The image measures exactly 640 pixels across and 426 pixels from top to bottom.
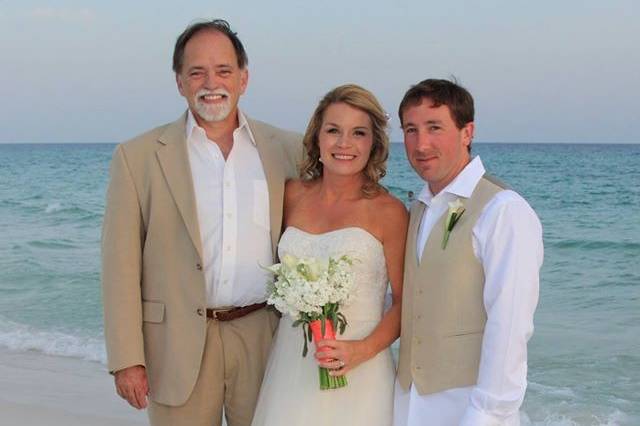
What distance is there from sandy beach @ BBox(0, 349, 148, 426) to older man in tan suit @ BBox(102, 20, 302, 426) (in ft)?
10.3

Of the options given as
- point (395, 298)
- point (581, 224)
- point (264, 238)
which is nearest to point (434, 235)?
point (395, 298)

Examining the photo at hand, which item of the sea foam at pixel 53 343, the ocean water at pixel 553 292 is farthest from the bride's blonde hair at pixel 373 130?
→ the sea foam at pixel 53 343

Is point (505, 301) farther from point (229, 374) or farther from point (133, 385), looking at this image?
point (133, 385)

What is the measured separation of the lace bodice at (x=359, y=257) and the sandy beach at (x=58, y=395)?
3695 millimetres

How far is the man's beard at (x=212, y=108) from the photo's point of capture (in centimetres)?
428

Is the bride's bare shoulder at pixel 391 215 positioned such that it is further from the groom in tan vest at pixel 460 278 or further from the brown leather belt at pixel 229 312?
the brown leather belt at pixel 229 312

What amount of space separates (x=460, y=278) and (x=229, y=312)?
4.43 feet

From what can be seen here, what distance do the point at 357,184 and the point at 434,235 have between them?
0.84 metres

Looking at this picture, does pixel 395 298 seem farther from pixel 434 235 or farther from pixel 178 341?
pixel 178 341

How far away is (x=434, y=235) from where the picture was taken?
143 inches

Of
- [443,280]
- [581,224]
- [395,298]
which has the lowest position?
[581,224]

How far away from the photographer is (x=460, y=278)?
3465 mm

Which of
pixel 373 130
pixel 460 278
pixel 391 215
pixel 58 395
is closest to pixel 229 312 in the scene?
pixel 391 215

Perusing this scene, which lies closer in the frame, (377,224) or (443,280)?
(443,280)
